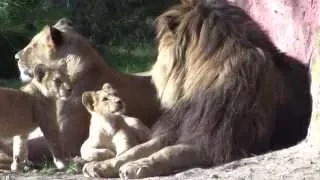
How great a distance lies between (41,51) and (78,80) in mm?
380

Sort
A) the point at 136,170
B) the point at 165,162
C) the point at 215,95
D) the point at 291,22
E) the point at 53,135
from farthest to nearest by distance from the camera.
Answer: the point at 291,22 → the point at 53,135 → the point at 215,95 → the point at 165,162 → the point at 136,170

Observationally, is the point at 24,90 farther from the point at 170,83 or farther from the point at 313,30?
the point at 313,30

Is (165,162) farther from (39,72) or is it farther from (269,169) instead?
(39,72)

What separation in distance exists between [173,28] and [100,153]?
1.10 metres

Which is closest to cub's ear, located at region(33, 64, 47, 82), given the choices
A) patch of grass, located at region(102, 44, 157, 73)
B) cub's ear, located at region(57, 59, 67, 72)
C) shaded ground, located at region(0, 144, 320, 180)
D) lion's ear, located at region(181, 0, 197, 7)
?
cub's ear, located at region(57, 59, 67, 72)

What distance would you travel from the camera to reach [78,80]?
24.6 ft

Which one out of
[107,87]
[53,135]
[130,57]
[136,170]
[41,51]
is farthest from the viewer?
[130,57]

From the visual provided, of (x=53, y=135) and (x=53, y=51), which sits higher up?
(x=53, y=51)

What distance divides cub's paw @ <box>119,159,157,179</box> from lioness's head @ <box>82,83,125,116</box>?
0.51 metres

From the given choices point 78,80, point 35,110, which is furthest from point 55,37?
point 35,110

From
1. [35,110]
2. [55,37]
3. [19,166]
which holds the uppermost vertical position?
[55,37]

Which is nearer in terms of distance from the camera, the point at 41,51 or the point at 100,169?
the point at 100,169

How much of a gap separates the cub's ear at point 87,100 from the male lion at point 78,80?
0.23 meters

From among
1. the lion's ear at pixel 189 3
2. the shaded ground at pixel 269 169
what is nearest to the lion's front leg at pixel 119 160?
the shaded ground at pixel 269 169
